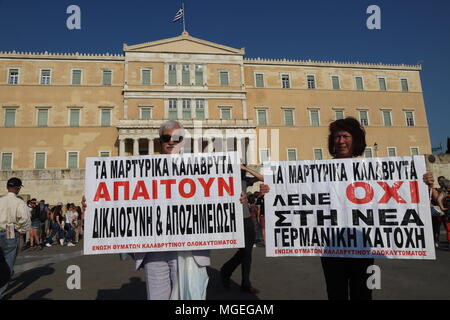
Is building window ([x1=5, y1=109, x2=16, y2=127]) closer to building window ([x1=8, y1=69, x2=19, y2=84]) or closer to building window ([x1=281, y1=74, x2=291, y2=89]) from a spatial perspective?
building window ([x1=8, y1=69, x2=19, y2=84])

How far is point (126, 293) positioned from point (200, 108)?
96.8ft

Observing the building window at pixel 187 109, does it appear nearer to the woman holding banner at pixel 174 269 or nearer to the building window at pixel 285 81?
the building window at pixel 285 81

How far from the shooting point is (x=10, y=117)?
31219mm

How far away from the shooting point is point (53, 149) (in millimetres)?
31172

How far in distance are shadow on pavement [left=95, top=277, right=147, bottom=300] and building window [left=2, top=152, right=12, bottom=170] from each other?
31.5 metres

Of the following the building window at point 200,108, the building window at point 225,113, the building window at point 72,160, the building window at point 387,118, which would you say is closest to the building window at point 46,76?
the building window at point 72,160

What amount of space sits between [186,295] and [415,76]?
45.2 metres

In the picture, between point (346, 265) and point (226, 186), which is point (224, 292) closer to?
point (226, 186)

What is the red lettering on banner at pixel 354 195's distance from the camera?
10.6ft

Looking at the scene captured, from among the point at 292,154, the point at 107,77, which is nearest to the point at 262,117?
the point at 292,154

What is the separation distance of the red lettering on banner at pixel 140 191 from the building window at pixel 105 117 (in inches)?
1222

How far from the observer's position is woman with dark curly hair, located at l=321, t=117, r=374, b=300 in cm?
260

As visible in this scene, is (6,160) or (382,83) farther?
(382,83)
